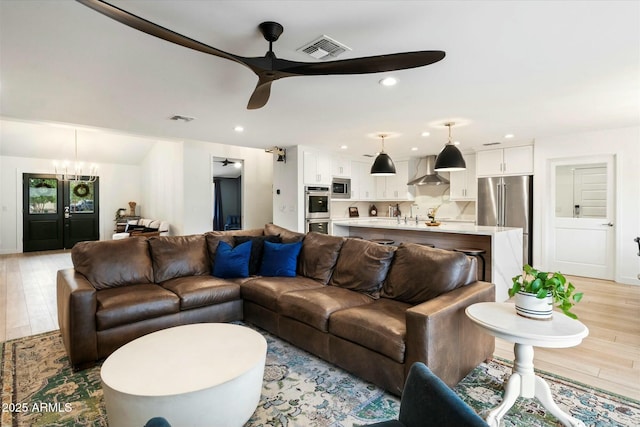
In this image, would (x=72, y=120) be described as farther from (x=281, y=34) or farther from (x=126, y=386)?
(x=126, y=386)

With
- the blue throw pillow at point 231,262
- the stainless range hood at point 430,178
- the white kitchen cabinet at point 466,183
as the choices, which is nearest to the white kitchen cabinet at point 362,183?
the stainless range hood at point 430,178

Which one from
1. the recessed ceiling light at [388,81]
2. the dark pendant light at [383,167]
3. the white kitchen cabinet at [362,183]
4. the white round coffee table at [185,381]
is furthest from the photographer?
the white kitchen cabinet at [362,183]

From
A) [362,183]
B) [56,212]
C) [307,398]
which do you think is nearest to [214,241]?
[307,398]

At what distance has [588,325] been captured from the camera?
330 centimetres

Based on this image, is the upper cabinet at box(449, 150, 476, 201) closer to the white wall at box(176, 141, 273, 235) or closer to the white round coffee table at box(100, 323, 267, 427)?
the white wall at box(176, 141, 273, 235)

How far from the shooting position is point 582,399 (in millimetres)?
2057

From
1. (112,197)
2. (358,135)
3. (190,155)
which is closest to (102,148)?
(112,197)

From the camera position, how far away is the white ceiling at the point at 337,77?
6.08 ft

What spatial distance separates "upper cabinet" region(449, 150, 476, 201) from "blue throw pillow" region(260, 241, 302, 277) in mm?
4475

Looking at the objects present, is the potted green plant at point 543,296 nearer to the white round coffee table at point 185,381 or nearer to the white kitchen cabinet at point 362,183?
the white round coffee table at point 185,381

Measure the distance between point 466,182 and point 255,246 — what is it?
491 cm

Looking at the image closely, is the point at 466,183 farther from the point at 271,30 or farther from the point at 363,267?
the point at 271,30

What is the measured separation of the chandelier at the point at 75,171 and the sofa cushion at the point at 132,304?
7335 mm

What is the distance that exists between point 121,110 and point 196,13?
95.2 inches
